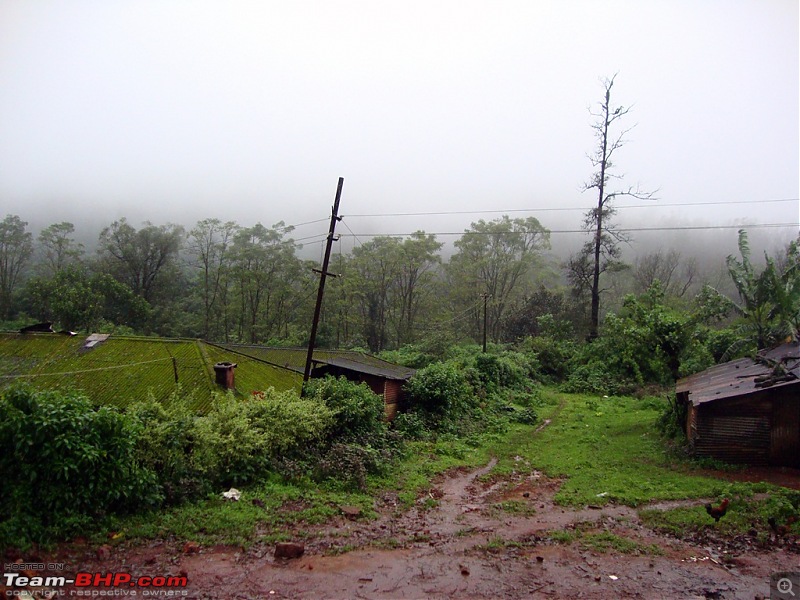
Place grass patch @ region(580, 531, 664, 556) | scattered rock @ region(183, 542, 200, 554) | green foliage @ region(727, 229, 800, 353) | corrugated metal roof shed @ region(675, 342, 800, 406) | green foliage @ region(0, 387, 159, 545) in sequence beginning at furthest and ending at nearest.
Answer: green foliage @ region(727, 229, 800, 353), corrugated metal roof shed @ region(675, 342, 800, 406), grass patch @ region(580, 531, 664, 556), scattered rock @ region(183, 542, 200, 554), green foliage @ region(0, 387, 159, 545)

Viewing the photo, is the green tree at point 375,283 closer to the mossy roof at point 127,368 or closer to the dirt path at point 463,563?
the mossy roof at point 127,368

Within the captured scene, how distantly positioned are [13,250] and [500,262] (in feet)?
149

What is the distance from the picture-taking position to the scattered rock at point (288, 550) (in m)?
7.11

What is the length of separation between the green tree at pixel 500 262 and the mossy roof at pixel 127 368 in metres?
26.4

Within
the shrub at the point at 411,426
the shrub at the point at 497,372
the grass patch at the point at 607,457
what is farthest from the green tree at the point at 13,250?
the grass patch at the point at 607,457

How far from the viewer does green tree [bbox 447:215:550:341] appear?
42281 mm

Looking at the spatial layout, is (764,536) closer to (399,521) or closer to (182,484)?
(399,521)

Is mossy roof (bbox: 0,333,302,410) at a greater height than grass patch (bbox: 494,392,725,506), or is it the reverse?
mossy roof (bbox: 0,333,302,410)

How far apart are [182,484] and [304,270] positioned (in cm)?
3366

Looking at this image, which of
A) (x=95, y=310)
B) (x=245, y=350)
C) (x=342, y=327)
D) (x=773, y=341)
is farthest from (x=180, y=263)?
(x=773, y=341)

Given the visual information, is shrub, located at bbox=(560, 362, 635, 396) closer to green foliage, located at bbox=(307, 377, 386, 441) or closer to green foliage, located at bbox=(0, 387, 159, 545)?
green foliage, located at bbox=(307, 377, 386, 441)

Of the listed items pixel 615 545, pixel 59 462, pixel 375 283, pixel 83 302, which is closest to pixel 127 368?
pixel 59 462

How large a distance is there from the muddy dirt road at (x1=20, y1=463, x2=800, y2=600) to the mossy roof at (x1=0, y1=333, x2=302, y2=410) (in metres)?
6.64

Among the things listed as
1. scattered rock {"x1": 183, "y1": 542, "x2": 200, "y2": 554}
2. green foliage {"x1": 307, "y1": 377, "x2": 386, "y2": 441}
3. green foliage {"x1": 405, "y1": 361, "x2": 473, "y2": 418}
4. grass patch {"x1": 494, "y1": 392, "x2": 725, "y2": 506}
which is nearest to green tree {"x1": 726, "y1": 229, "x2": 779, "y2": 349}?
grass patch {"x1": 494, "y1": 392, "x2": 725, "y2": 506}
